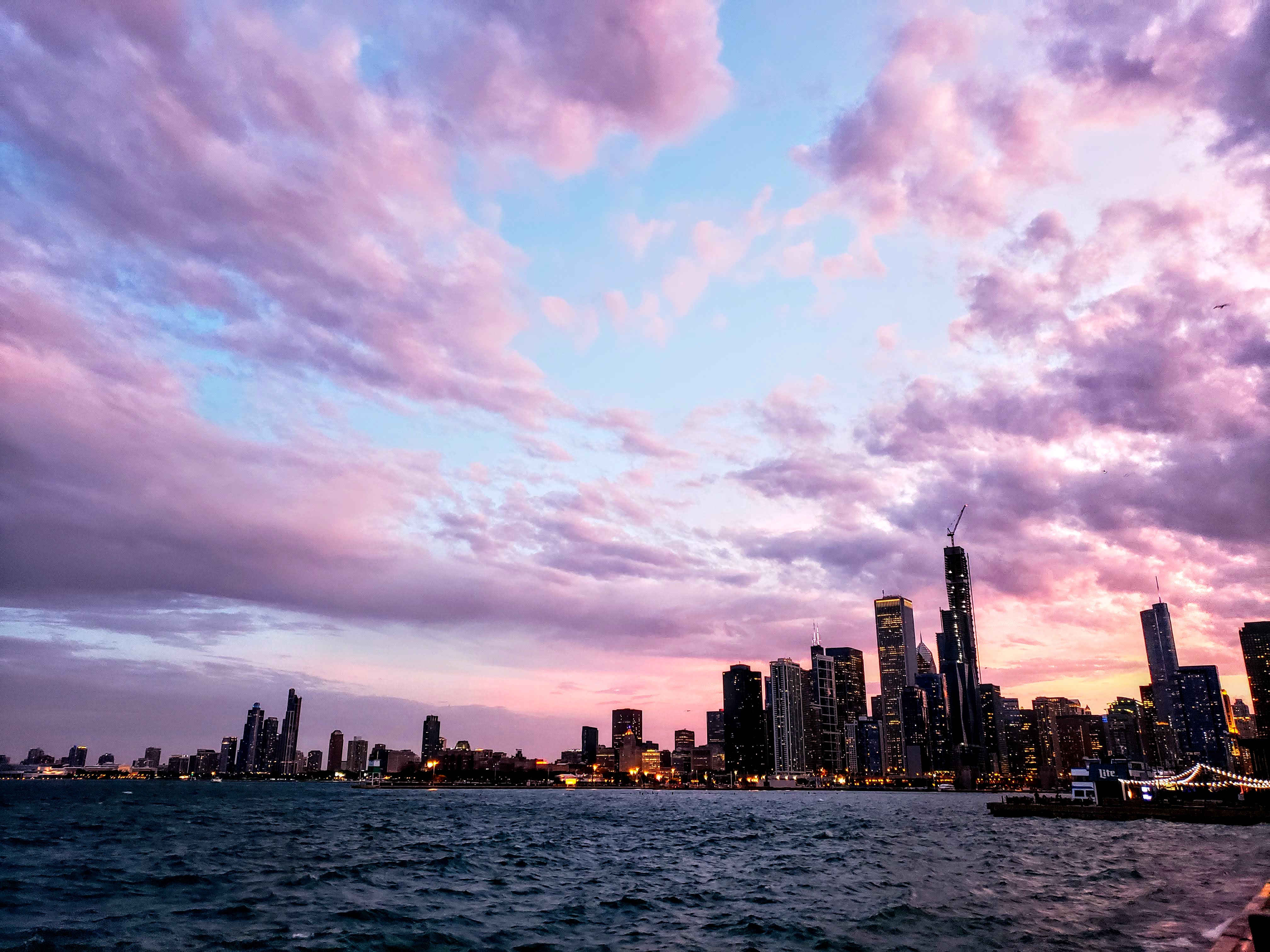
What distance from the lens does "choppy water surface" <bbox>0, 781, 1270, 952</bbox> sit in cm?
3784

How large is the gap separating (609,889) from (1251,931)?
1733 inches

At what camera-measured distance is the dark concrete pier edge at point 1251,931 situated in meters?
16.7

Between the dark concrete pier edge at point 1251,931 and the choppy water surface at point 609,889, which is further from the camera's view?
the choppy water surface at point 609,889

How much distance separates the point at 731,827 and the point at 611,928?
97223mm

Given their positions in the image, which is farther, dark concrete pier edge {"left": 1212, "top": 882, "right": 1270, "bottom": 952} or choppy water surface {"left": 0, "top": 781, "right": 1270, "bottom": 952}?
choppy water surface {"left": 0, "top": 781, "right": 1270, "bottom": 952}

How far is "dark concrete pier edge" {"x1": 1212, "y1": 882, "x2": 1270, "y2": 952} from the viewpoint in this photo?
54.6 feet

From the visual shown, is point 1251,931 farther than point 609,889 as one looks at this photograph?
No

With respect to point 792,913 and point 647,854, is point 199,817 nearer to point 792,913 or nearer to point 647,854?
point 647,854

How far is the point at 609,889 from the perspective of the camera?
5428 cm

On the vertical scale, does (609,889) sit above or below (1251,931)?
below

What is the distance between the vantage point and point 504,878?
192 ft

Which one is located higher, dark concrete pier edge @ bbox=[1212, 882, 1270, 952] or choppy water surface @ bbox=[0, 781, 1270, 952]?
dark concrete pier edge @ bbox=[1212, 882, 1270, 952]

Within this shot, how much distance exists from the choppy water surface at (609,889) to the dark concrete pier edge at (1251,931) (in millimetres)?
3846

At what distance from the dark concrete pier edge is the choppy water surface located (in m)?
3.85
